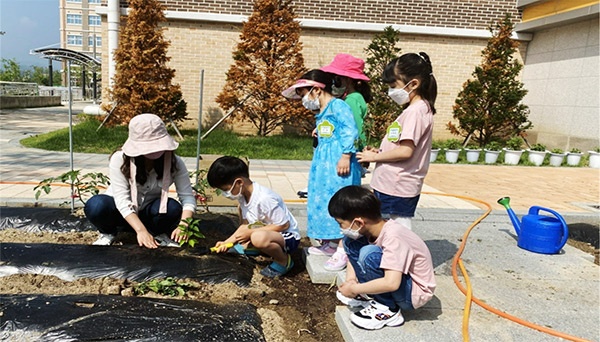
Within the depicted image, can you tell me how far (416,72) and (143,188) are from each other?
1.99m

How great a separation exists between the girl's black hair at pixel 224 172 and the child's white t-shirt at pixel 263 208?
0.18m

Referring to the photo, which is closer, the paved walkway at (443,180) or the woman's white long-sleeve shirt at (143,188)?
the woman's white long-sleeve shirt at (143,188)

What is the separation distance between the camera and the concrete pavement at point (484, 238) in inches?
88.6

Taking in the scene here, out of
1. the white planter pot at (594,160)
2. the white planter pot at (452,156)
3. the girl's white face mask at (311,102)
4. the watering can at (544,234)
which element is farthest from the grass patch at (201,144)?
the white planter pot at (594,160)

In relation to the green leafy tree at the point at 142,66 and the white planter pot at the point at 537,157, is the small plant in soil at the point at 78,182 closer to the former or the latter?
the green leafy tree at the point at 142,66

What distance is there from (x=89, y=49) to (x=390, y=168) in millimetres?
70263

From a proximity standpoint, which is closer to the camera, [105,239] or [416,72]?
[416,72]

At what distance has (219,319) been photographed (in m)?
1.94

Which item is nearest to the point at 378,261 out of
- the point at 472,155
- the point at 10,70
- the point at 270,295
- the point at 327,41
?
the point at 270,295

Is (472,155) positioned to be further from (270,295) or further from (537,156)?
(270,295)

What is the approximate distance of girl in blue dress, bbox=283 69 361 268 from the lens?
9.14 feet

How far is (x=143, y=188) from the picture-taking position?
2996 mm

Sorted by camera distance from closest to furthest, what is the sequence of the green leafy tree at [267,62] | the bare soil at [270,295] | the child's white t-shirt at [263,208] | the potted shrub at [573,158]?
the bare soil at [270,295] → the child's white t-shirt at [263,208] → the potted shrub at [573,158] → the green leafy tree at [267,62]

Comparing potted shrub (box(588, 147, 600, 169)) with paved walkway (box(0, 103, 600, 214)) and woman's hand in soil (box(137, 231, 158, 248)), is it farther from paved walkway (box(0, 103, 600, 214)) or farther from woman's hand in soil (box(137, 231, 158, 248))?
woman's hand in soil (box(137, 231, 158, 248))
